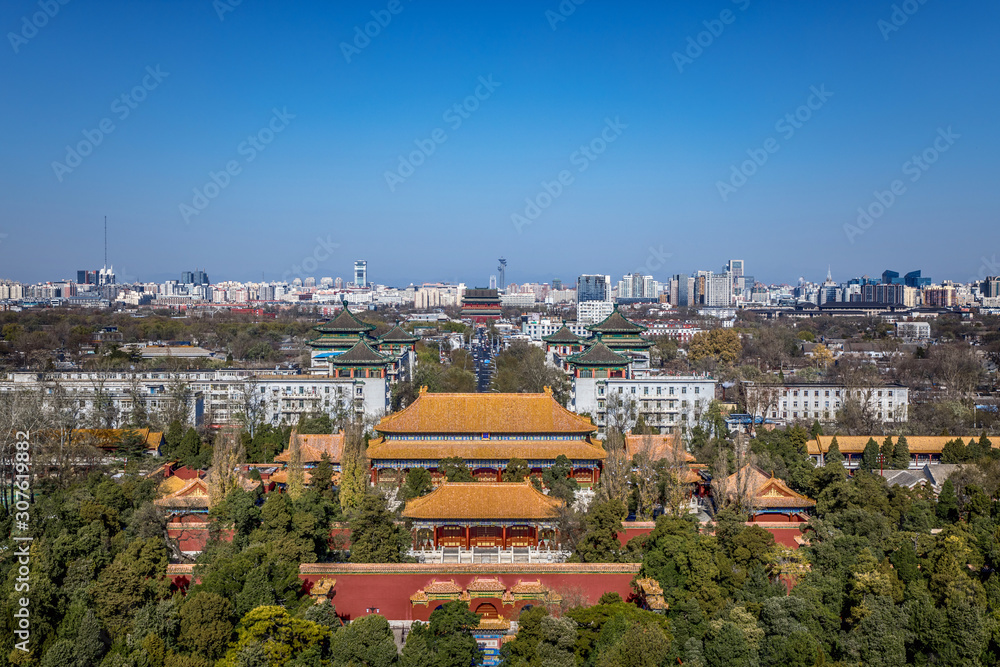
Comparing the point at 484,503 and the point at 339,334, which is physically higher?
the point at 339,334

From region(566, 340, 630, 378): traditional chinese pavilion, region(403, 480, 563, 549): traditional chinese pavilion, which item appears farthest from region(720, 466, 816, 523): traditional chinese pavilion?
region(566, 340, 630, 378): traditional chinese pavilion

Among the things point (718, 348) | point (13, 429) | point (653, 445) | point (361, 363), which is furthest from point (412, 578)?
point (718, 348)

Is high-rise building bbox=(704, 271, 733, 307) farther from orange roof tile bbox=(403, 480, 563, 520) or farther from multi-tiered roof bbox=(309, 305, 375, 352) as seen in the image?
orange roof tile bbox=(403, 480, 563, 520)

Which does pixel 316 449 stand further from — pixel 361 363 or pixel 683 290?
pixel 683 290

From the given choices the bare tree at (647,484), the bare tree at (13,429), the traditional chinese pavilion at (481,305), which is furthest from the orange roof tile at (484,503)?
the traditional chinese pavilion at (481,305)

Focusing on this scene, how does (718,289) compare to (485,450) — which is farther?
(718,289)

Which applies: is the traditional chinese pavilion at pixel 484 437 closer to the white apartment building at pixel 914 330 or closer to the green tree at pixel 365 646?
the green tree at pixel 365 646

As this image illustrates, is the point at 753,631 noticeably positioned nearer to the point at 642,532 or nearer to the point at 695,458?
the point at 642,532
